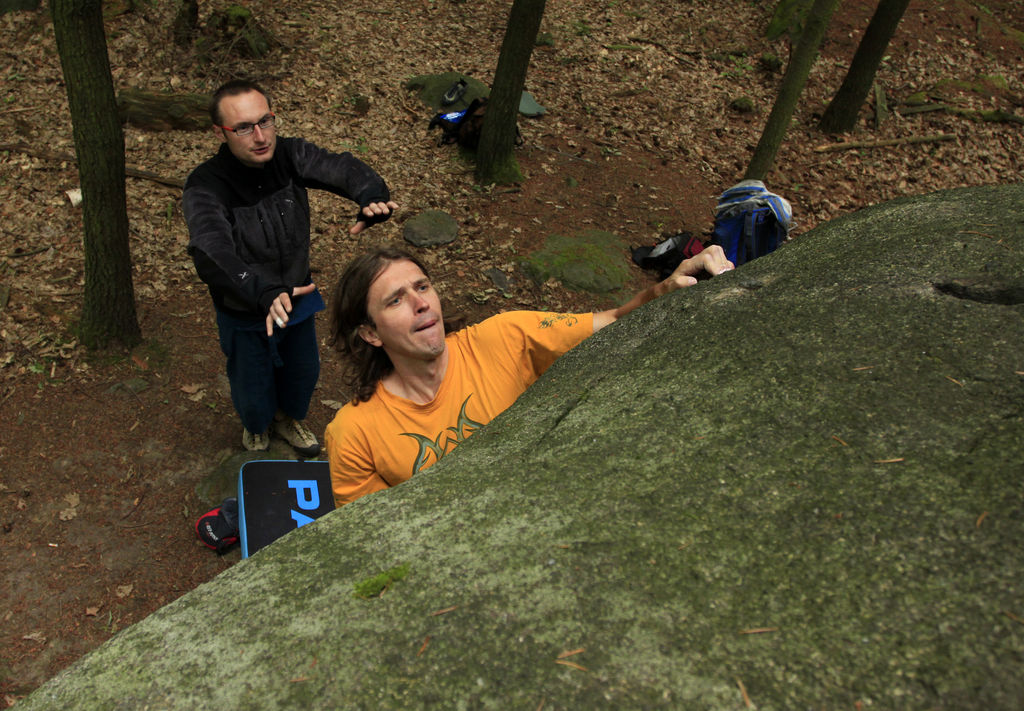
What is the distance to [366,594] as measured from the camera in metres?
1.34

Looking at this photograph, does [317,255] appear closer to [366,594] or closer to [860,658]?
[366,594]

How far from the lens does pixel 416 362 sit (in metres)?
2.55

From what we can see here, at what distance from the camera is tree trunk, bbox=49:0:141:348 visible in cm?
471

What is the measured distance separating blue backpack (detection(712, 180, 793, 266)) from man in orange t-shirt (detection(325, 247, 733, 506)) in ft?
11.8

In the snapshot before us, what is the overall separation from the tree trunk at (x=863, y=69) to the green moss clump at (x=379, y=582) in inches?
430

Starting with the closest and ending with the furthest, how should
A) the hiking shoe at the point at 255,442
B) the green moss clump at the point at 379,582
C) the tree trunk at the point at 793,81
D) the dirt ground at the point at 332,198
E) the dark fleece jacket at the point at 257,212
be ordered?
the green moss clump at the point at 379,582, the dark fleece jacket at the point at 257,212, the dirt ground at the point at 332,198, the hiking shoe at the point at 255,442, the tree trunk at the point at 793,81

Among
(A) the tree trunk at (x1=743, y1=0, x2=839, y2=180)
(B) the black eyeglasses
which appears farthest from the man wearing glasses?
(A) the tree trunk at (x1=743, y1=0, x2=839, y2=180)

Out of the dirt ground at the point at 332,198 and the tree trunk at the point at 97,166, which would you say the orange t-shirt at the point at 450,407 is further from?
the tree trunk at the point at 97,166

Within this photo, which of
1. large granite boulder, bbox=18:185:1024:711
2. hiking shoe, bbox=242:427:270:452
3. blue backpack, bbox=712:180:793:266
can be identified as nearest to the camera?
large granite boulder, bbox=18:185:1024:711

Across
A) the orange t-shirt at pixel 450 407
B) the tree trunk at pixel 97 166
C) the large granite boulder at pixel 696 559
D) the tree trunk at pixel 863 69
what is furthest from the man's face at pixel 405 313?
the tree trunk at pixel 863 69

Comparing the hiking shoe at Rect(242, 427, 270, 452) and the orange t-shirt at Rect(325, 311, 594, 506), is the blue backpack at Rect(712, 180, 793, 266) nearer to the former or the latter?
the orange t-shirt at Rect(325, 311, 594, 506)

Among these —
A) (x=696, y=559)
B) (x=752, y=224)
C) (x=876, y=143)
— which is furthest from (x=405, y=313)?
(x=876, y=143)

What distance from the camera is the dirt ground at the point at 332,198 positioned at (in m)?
4.66

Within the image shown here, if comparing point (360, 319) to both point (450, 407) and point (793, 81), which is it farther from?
point (793, 81)
